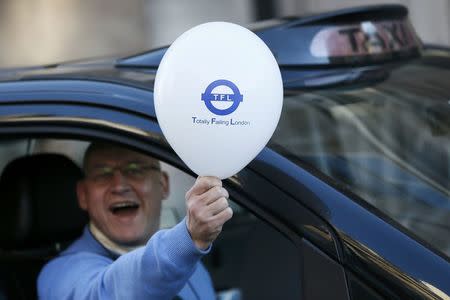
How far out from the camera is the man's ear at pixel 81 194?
2.54 meters

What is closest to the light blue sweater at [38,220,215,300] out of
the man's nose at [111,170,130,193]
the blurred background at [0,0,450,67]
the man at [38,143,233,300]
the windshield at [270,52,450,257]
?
the man at [38,143,233,300]

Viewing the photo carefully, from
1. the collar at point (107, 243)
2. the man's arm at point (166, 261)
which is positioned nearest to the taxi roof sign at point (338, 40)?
the collar at point (107, 243)

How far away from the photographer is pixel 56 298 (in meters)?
2.31

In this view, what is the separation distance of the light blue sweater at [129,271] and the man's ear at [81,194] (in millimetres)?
69

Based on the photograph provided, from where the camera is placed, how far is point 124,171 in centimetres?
246

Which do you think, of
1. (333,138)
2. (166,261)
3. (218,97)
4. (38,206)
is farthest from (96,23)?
(218,97)

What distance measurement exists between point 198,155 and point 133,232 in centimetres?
67

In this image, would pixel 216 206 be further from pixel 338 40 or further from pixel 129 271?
pixel 338 40

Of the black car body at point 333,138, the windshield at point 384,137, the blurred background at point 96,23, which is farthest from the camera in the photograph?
the blurred background at point 96,23

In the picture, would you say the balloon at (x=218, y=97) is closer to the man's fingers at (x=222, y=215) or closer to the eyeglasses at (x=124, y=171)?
the man's fingers at (x=222, y=215)

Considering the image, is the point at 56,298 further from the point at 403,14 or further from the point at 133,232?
the point at 403,14

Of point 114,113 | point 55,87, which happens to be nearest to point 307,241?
point 114,113

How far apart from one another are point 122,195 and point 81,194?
A: 0.11 metres

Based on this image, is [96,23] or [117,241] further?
[96,23]
